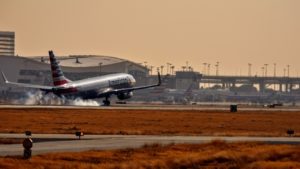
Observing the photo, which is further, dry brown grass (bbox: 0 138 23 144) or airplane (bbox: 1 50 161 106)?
airplane (bbox: 1 50 161 106)

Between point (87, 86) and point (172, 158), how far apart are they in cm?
11898

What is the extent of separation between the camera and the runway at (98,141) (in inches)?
2607

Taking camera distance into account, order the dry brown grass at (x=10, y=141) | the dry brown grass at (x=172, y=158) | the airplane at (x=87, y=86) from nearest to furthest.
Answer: the dry brown grass at (x=172, y=158)
the dry brown grass at (x=10, y=141)
the airplane at (x=87, y=86)

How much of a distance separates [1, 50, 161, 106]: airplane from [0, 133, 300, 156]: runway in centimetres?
8752

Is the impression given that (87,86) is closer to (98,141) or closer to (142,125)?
(142,125)

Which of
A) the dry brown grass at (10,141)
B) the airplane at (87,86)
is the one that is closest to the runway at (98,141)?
the dry brown grass at (10,141)

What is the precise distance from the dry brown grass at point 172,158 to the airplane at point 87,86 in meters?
103

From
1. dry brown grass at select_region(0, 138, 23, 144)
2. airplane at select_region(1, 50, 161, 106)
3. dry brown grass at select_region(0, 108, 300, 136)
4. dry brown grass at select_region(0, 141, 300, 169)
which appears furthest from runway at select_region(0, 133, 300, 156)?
airplane at select_region(1, 50, 161, 106)

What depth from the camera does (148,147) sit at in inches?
2726

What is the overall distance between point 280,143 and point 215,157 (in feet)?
48.5

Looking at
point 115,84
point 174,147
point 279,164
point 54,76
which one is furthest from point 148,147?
point 115,84

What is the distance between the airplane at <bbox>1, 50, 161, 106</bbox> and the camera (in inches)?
6767

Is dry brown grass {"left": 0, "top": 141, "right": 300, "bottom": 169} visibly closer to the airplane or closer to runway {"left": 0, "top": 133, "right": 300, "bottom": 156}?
runway {"left": 0, "top": 133, "right": 300, "bottom": 156}

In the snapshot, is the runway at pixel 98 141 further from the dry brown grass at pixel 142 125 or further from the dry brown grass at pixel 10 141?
the dry brown grass at pixel 142 125
